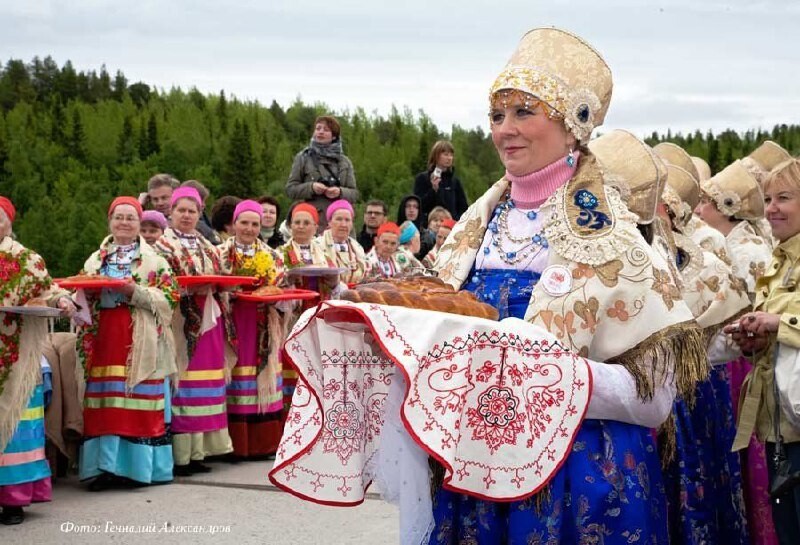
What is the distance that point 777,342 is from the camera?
4168 millimetres

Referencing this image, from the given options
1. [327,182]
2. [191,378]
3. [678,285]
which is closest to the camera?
[678,285]

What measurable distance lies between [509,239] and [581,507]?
90cm

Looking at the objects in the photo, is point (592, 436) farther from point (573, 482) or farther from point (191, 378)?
point (191, 378)

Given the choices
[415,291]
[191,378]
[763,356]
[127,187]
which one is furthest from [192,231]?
[127,187]

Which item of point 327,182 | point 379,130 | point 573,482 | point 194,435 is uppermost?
point 379,130

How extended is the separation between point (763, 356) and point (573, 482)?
4.98 feet

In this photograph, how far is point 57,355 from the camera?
313 inches

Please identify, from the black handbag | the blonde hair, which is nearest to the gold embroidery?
the black handbag

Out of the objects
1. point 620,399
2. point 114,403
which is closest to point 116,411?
point 114,403

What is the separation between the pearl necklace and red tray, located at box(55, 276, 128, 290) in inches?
164

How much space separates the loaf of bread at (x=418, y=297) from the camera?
9.75 ft

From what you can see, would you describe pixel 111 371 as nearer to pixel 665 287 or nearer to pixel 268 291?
pixel 268 291

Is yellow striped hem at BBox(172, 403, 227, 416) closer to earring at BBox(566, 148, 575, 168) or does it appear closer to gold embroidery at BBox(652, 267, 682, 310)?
earring at BBox(566, 148, 575, 168)

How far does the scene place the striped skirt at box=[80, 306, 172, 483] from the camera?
300 inches
